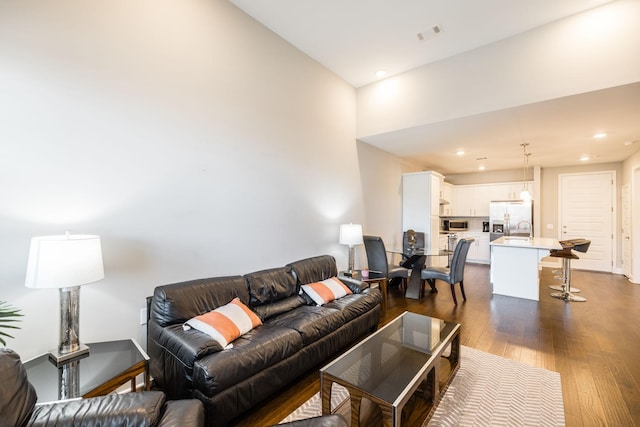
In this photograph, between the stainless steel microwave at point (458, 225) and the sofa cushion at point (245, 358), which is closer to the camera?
the sofa cushion at point (245, 358)

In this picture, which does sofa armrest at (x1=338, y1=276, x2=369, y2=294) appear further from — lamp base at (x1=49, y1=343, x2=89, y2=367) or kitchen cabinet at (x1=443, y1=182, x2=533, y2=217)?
kitchen cabinet at (x1=443, y1=182, x2=533, y2=217)

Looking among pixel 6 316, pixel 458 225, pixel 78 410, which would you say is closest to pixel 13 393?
pixel 78 410

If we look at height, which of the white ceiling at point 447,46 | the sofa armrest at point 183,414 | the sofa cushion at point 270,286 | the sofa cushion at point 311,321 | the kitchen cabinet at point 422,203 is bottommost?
the sofa cushion at point 311,321

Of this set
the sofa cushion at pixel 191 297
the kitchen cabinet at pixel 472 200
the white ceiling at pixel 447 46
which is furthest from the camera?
the kitchen cabinet at pixel 472 200

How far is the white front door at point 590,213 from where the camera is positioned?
21.6 ft

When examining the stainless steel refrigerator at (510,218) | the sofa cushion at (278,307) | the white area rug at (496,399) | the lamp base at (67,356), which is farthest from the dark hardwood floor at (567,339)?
the stainless steel refrigerator at (510,218)

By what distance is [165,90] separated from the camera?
246cm

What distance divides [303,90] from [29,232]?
129 inches

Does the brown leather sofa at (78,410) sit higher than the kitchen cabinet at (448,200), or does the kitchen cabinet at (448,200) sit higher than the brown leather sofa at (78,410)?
the kitchen cabinet at (448,200)

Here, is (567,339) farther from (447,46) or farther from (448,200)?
(448,200)

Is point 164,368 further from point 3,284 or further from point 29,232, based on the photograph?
point 29,232

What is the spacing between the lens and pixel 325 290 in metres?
3.18

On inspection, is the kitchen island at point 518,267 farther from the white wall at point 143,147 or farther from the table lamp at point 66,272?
the table lamp at point 66,272

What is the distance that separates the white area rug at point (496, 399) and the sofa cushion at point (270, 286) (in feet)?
3.42
